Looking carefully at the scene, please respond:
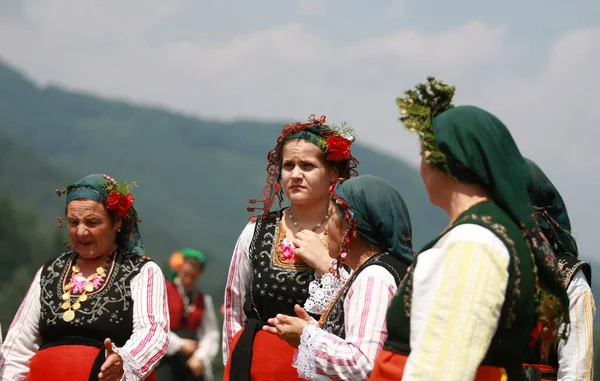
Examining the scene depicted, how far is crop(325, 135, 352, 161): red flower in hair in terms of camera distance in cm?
477

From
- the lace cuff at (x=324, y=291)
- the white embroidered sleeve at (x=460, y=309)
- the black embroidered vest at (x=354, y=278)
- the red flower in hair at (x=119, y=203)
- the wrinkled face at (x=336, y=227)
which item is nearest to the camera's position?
the white embroidered sleeve at (x=460, y=309)

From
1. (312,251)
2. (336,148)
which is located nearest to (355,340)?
(312,251)

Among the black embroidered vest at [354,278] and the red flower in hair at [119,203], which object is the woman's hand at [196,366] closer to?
the red flower in hair at [119,203]

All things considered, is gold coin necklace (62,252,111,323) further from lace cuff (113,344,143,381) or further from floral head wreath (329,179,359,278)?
floral head wreath (329,179,359,278)

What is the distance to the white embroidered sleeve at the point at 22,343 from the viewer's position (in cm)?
462

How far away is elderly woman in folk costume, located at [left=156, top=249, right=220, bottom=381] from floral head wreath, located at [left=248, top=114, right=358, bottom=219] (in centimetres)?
316

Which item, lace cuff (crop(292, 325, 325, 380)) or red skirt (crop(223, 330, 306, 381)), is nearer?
lace cuff (crop(292, 325, 325, 380))

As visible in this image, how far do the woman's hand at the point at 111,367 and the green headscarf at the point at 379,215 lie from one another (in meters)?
1.40

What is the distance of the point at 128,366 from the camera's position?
4.38 metres

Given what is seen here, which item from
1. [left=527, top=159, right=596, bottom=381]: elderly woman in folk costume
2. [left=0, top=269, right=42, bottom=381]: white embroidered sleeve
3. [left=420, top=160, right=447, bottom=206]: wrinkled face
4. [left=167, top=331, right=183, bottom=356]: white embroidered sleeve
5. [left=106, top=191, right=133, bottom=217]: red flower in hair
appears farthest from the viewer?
[left=167, top=331, right=183, bottom=356]: white embroidered sleeve

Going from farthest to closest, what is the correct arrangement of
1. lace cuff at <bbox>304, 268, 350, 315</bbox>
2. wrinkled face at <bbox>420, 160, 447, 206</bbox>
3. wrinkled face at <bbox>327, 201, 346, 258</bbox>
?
lace cuff at <bbox>304, 268, 350, 315</bbox> < wrinkled face at <bbox>327, 201, 346, 258</bbox> < wrinkled face at <bbox>420, 160, 447, 206</bbox>

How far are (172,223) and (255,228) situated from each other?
16397 millimetres

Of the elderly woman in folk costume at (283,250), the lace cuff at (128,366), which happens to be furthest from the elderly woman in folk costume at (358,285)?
the lace cuff at (128,366)

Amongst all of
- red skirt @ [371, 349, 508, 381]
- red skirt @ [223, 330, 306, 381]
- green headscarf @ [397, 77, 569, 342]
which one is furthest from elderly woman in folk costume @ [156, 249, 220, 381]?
green headscarf @ [397, 77, 569, 342]
